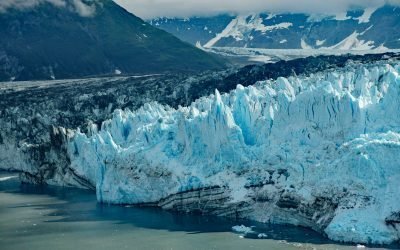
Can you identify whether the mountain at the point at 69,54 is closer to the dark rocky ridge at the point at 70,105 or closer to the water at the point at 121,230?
the dark rocky ridge at the point at 70,105

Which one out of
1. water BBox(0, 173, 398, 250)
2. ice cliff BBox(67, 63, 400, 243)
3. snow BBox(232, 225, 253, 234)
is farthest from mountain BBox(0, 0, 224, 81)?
snow BBox(232, 225, 253, 234)

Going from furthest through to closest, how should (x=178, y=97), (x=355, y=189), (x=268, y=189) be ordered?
(x=178, y=97) < (x=268, y=189) < (x=355, y=189)

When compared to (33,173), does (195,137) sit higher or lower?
higher

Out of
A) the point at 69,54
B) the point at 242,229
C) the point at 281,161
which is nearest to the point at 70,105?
the point at 281,161

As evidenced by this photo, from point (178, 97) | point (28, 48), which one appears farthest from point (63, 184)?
point (28, 48)

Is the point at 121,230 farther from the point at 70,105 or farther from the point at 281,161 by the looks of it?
the point at 70,105

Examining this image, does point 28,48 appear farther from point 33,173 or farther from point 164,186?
point 164,186
